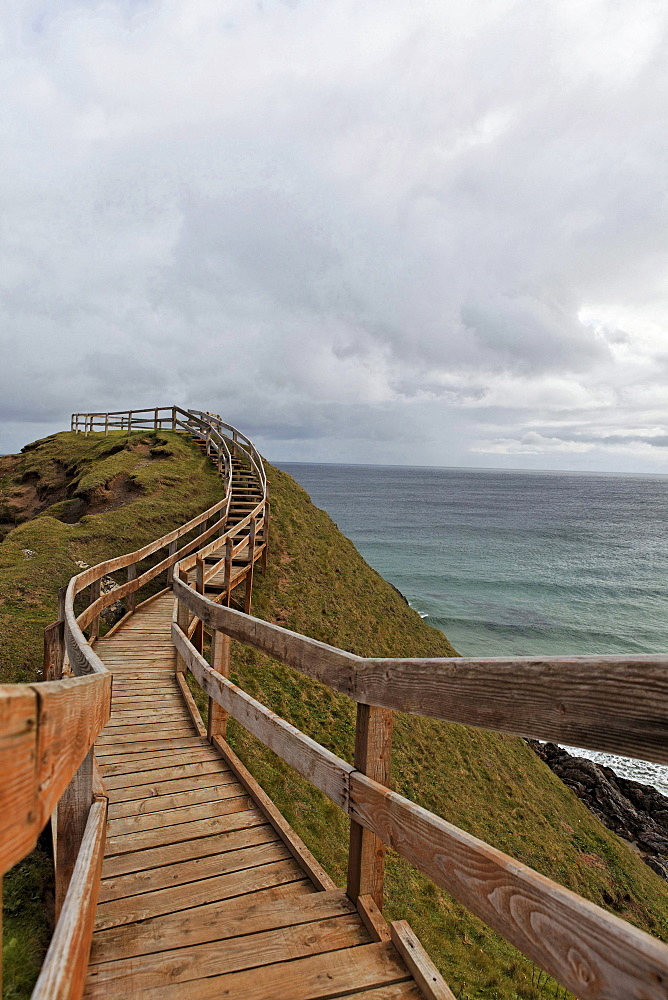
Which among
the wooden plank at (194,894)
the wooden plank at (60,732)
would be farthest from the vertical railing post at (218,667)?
the wooden plank at (60,732)

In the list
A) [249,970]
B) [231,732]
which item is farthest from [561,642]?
[249,970]

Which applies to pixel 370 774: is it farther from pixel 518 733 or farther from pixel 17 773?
pixel 17 773

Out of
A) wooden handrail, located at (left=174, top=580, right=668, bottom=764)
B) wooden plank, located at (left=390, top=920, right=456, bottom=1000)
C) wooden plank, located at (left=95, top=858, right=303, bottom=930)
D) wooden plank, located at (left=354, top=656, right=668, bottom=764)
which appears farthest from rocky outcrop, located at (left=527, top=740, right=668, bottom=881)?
wooden plank, located at (left=354, top=656, right=668, bottom=764)

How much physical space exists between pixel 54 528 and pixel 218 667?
36.2 ft

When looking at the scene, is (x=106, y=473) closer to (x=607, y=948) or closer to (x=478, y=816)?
(x=478, y=816)

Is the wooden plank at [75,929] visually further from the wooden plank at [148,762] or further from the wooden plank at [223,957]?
the wooden plank at [148,762]

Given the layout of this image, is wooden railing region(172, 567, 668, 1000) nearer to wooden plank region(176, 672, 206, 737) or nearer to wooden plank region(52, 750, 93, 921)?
wooden plank region(52, 750, 93, 921)

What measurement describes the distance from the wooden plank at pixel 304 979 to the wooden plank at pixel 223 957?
4 centimetres

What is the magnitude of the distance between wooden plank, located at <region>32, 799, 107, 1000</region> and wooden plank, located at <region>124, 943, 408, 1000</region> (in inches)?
20.2

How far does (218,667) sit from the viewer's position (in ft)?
16.4

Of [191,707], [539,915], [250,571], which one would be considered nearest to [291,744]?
[539,915]

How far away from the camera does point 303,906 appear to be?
276 centimetres

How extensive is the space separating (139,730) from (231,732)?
2162mm

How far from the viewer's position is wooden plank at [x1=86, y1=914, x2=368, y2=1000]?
7.41 ft
